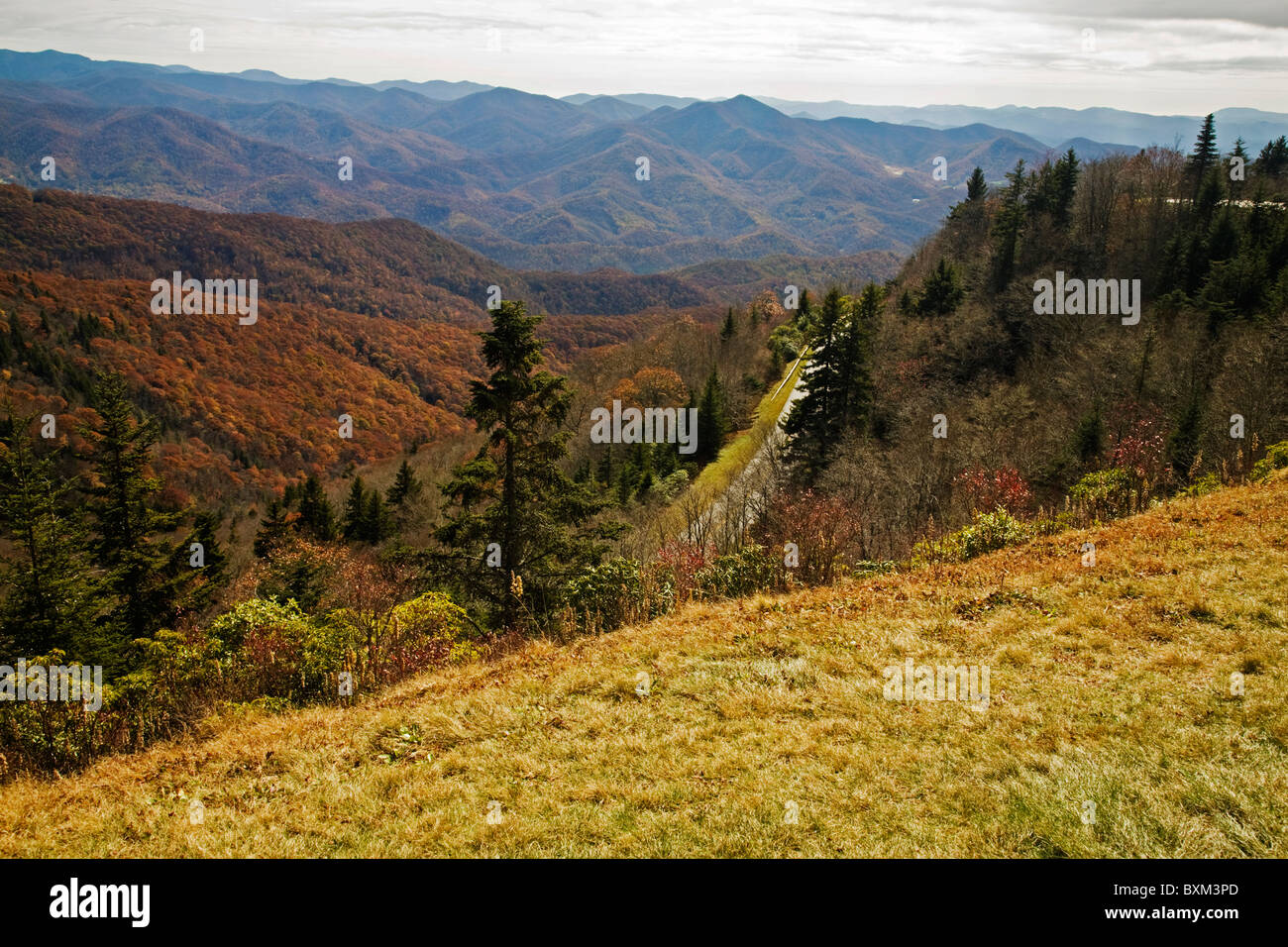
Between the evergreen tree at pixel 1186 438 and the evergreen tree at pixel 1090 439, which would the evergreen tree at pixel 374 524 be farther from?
the evergreen tree at pixel 1186 438

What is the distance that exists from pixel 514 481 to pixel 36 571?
A: 1067 cm

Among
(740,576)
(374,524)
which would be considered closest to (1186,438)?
A: (740,576)

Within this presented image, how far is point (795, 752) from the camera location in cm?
686

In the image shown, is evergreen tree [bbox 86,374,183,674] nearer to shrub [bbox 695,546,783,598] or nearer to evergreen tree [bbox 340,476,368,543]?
shrub [bbox 695,546,783,598]

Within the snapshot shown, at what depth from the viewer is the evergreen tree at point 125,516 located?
19.3 m

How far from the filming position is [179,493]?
251 feet

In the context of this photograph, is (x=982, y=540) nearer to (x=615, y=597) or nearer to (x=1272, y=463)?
(x=615, y=597)

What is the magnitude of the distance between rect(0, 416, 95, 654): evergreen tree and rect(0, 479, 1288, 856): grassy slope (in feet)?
35.6

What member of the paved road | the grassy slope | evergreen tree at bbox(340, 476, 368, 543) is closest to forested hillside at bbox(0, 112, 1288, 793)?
evergreen tree at bbox(340, 476, 368, 543)

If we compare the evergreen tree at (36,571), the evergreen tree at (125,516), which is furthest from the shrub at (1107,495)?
the evergreen tree at (125,516)

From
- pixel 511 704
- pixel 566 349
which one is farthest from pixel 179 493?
pixel 566 349
